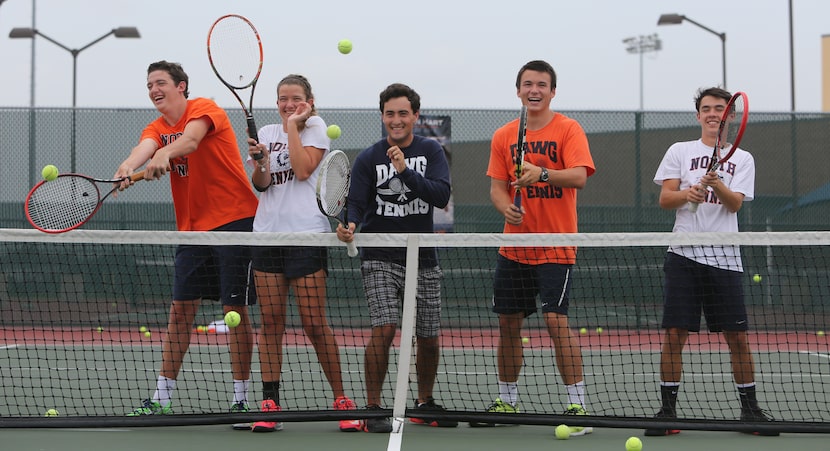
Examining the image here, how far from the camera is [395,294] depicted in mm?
4551

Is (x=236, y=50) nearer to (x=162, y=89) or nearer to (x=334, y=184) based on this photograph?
(x=162, y=89)

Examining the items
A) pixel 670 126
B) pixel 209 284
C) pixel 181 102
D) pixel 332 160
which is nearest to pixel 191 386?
pixel 209 284

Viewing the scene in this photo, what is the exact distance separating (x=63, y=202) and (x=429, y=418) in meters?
1.93

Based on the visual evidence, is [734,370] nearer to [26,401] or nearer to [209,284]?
[209,284]

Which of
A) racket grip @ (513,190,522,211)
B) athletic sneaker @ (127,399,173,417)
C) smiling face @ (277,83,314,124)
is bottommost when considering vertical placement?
athletic sneaker @ (127,399,173,417)

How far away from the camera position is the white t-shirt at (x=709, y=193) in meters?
4.58

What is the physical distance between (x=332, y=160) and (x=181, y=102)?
107cm

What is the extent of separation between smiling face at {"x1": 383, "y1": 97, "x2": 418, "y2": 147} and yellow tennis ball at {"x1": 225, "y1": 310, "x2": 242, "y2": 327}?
113cm

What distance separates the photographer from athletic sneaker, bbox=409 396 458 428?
4.39 m

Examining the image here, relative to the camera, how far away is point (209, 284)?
15.4 feet

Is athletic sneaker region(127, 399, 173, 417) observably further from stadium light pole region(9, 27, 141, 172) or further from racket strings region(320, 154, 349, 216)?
stadium light pole region(9, 27, 141, 172)

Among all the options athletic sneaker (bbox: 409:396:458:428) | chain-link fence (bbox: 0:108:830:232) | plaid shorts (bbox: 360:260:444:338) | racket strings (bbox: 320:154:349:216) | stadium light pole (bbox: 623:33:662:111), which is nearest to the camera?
racket strings (bbox: 320:154:349:216)

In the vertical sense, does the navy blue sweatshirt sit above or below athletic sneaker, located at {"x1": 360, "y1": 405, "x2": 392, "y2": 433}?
above

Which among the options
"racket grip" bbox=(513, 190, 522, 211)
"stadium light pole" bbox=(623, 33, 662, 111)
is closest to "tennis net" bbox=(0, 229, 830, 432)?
"racket grip" bbox=(513, 190, 522, 211)
